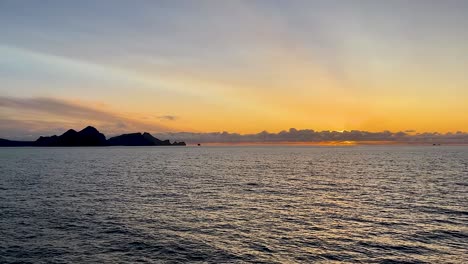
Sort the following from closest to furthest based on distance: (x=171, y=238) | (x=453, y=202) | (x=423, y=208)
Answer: (x=171, y=238) < (x=423, y=208) < (x=453, y=202)

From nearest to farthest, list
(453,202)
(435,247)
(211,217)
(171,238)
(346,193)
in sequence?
(435,247), (171,238), (211,217), (453,202), (346,193)

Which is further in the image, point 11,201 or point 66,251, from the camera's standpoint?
point 11,201

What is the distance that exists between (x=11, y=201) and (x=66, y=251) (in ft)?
122

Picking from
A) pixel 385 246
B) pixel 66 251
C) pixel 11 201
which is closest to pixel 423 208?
pixel 385 246

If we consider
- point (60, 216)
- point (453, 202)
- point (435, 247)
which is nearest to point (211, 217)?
point (60, 216)

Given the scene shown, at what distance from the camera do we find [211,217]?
51969 millimetres

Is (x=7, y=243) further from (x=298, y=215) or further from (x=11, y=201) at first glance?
(x=298, y=215)

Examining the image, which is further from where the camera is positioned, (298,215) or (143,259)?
(298,215)

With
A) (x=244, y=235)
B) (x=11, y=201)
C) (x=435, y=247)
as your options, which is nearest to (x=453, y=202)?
(x=435, y=247)

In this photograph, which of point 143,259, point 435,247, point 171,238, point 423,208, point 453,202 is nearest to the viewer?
point 143,259

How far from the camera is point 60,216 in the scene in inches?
2050

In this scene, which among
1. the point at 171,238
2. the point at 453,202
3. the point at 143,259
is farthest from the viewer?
the point at 453,202

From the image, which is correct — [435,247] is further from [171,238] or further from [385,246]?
[171,238]

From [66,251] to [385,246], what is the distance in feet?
116
